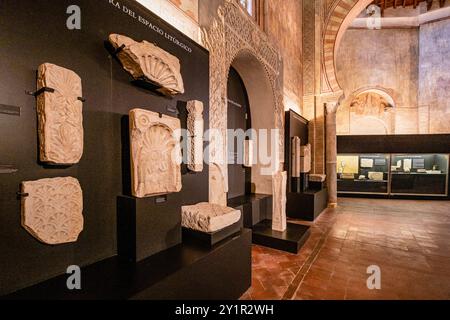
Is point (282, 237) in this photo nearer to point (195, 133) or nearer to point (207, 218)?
point (207, 218)

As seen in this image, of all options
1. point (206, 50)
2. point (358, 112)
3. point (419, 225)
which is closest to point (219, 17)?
point (206, 50)

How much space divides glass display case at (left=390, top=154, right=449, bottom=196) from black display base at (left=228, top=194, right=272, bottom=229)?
7087mm

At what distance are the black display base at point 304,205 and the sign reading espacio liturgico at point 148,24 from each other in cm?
470

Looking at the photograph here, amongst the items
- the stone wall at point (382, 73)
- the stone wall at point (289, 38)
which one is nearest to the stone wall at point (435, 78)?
the stone wall at point (382, 73)

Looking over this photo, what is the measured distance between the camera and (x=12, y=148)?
5.23 feet

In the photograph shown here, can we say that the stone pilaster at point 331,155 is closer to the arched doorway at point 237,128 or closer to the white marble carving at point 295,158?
the white marble carving at point 295,158

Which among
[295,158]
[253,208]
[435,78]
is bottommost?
[253,208]

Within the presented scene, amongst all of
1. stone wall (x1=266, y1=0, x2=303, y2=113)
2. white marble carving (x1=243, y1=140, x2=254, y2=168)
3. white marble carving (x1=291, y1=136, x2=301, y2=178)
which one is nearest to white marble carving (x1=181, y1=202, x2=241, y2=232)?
white marble carving (x1=243, y1=140, x2=254, y2=168)

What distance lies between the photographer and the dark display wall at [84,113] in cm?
157

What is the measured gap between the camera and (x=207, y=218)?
242 centimetres

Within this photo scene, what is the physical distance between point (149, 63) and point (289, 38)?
602 cm

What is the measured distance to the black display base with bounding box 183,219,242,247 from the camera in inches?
94.4

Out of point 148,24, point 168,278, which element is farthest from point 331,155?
point 168,278
